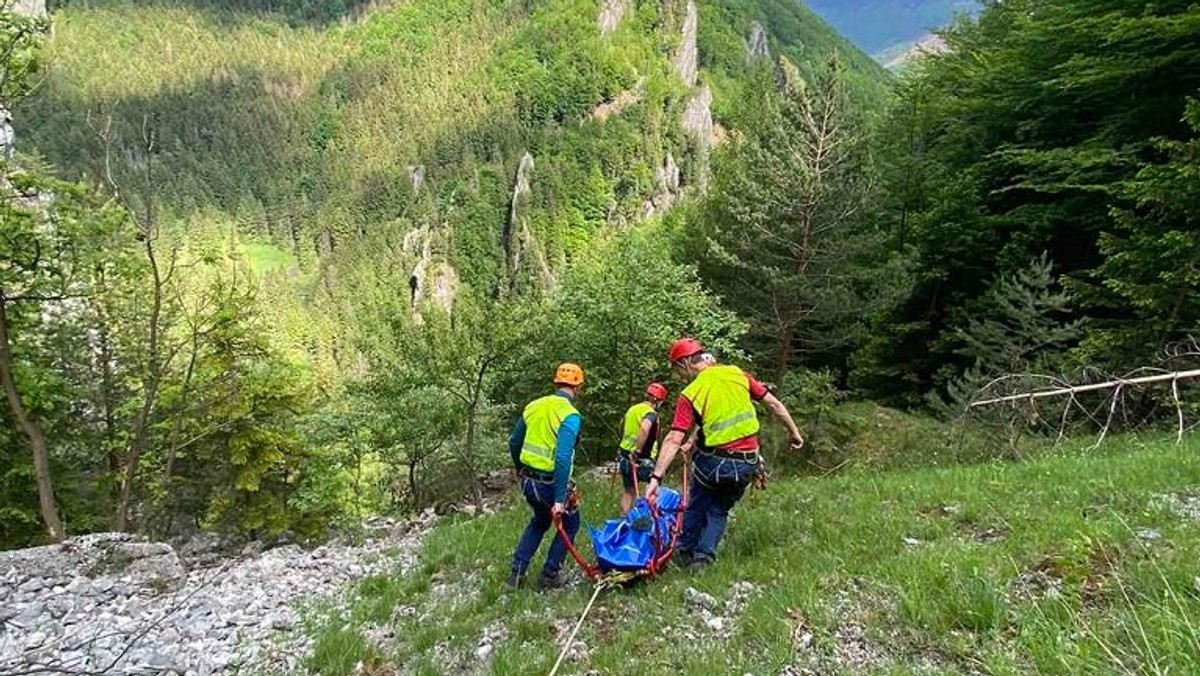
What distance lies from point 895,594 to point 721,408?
256 centimetres

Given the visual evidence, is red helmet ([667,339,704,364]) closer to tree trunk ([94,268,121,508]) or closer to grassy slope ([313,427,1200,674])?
grassy slope ([313,427,1200,674])

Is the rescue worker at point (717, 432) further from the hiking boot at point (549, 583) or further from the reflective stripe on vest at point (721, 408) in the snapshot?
the hiking boot at point (549, 583)

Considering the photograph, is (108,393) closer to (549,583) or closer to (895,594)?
(549,583)

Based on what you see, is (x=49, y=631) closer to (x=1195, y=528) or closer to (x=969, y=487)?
(x=969, y=487)

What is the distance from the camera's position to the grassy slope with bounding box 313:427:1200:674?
4.84 metres

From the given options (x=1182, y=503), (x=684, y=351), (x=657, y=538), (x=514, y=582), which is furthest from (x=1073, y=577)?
(x=514, y=582)

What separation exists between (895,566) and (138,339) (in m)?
25.0

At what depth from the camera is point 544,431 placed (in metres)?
8.51

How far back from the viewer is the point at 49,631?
9.72m

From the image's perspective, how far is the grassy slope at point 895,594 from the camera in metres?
4.84

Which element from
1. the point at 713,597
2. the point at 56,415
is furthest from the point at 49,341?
the point at 713,597

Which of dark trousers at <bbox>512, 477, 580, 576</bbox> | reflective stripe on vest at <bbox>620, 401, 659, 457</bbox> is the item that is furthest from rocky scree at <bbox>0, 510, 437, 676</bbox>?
reflective stripe on vest at <bbox>620, 401, 659, 457</bbox>

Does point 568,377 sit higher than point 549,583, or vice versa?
point 568,377

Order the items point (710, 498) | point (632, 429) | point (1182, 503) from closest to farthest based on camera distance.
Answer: point (1182, 503) → point (710, 498) → point (632, 429)
